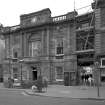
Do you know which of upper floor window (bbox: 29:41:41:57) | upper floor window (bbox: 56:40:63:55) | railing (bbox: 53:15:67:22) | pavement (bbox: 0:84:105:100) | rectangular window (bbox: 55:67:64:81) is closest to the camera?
pavement (bbox: 0:84:105:100)

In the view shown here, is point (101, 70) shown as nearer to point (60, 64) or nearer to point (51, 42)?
point (60, 64)

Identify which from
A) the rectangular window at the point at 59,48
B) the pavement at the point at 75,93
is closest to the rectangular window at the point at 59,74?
the rectangular window at the point at 59,48

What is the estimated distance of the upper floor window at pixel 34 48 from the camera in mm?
34625

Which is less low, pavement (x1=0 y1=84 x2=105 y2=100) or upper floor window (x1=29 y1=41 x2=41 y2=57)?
upper floor window (x1=29 y1=41 x2=41 y2=57)

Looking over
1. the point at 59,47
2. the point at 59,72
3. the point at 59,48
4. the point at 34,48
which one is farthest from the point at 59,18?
the point at 59,72

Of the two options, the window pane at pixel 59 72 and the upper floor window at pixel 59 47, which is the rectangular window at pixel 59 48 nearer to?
the upper floor window at pixel 59 47

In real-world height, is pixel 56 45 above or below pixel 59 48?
above

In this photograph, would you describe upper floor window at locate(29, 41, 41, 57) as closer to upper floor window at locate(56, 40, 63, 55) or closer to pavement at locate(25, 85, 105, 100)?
upper floor window at locate(56, 40, 63, 55)

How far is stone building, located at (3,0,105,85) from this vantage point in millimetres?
27875

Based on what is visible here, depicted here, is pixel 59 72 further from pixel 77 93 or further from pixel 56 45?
pixel 77 93

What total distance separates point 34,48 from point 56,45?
14.2ft

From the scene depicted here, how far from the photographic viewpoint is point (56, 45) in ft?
108

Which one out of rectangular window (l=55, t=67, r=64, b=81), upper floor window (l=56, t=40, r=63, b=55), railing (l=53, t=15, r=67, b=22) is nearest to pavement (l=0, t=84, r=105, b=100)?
rectangular window (l=55, t=67, r=64, b=81)

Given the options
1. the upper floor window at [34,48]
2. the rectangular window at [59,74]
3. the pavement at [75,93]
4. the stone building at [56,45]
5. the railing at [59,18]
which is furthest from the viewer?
the upper floor window at [34,48]
